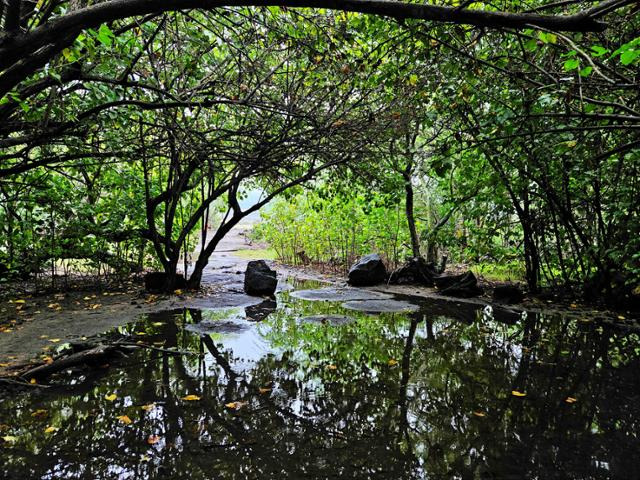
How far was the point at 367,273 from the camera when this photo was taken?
10117 millimetres

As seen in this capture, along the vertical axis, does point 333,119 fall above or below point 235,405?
above

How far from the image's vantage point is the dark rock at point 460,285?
324 inches

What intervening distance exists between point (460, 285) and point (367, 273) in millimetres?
2520

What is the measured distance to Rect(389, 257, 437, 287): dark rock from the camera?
9.74m

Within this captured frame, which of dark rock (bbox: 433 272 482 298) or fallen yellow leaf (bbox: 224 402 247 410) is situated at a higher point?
dark rock (bbox: 433 272 482 298)

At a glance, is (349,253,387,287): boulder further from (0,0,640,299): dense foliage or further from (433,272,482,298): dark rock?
(433,272,482,298): dark rock

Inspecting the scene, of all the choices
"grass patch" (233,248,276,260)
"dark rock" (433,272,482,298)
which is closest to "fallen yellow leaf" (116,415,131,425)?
"dark rock" (433,272,482,298)

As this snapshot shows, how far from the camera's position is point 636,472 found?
2344mm

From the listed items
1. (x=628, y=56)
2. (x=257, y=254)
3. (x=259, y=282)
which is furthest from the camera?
(x=257, y=254)

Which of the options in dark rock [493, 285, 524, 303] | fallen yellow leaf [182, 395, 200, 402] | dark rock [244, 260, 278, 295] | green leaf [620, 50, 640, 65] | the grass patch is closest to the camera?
green leaf [620, 50, 640, 65]

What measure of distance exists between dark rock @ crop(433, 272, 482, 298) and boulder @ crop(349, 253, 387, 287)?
6.09ft

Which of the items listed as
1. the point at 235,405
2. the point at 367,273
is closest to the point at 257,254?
the point at 367,273

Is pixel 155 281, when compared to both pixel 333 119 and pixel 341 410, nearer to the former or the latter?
pixel 333 119

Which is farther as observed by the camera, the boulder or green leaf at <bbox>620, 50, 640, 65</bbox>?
the boulder
